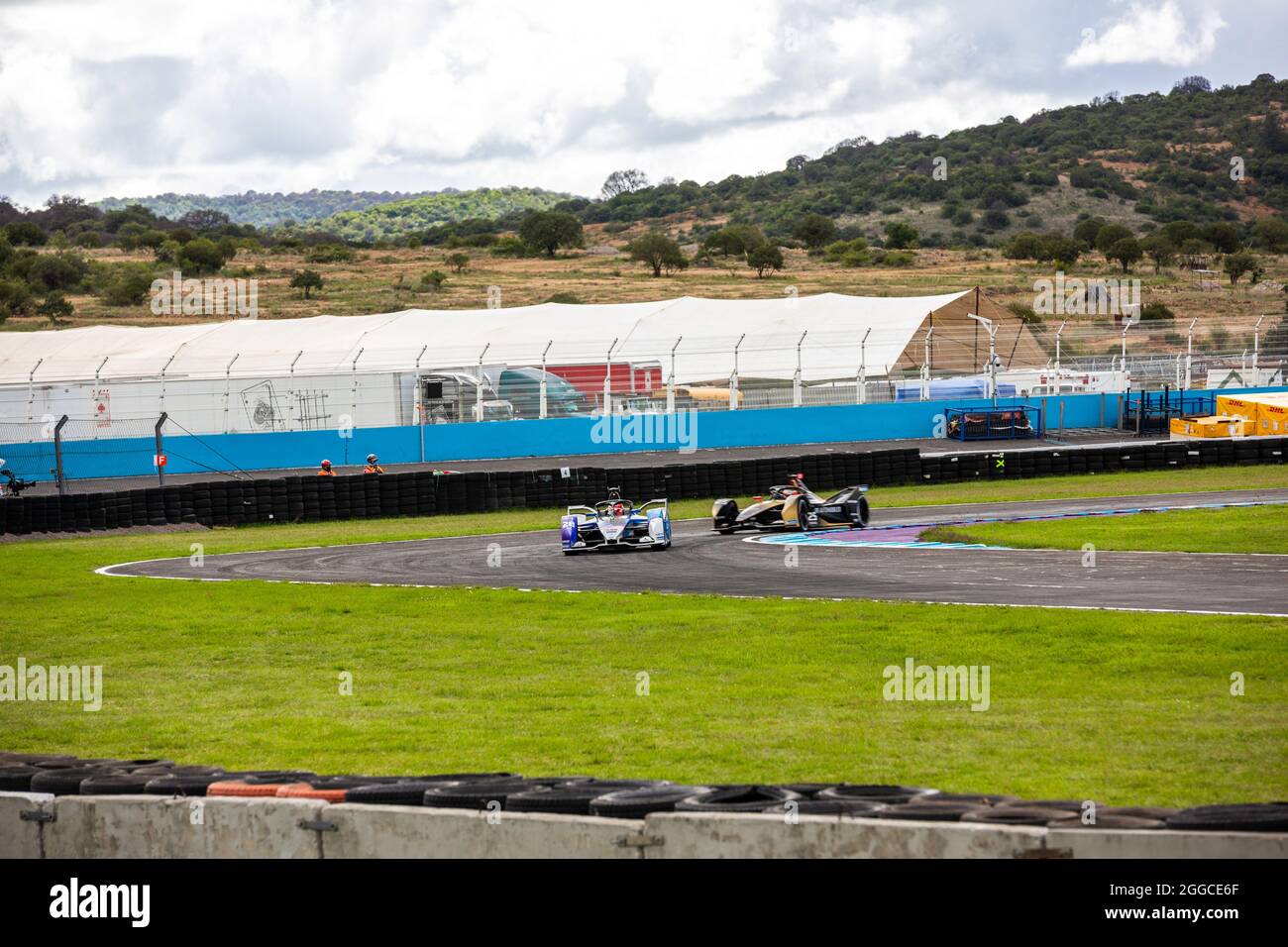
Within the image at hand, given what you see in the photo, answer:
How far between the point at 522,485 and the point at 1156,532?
13823 millimetres

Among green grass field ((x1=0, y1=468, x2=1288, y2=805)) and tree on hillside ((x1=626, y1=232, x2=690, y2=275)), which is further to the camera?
tree on hillside ((x1=626, y1=232, x2=690, y2=275))

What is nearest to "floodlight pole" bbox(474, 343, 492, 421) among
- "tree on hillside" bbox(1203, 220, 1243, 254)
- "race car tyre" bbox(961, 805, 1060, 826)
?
"race car tyre" bbox(961, 805, 1060, 826)

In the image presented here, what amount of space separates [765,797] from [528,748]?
3.19 meters

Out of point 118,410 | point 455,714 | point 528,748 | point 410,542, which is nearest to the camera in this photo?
point 528,748

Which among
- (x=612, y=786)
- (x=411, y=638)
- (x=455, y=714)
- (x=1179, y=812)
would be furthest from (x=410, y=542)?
(x=1179, y=812)

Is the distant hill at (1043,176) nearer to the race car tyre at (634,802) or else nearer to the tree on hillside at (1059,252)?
the tree on hillside at (1059,252)

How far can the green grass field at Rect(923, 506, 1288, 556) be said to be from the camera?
18438mm

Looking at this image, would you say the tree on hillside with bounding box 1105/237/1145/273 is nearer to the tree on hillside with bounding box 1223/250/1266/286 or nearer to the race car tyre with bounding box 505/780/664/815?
the tree on hillside with bounding box 1223/250/1266/286

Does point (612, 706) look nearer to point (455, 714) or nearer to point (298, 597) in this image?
point (455, 714)

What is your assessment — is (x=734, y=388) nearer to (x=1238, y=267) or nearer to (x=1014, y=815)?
(x=1014, y=815)
